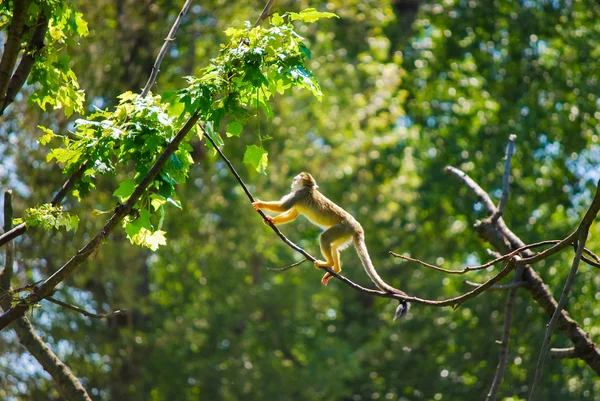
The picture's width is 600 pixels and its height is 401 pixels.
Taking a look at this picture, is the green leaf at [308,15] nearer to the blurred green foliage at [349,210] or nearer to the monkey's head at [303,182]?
the monkey's head at [303,182]

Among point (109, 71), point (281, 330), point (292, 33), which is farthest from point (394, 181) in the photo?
point (292, 33)

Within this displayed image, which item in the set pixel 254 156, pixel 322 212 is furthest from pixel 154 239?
pixel 322 212

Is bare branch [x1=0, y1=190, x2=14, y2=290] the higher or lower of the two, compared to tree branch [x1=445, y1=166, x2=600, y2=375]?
higher

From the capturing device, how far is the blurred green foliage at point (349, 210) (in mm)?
16391

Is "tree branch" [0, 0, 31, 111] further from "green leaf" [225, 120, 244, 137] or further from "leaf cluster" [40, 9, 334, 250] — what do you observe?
"green leaf" [225, 120, 244, 137]

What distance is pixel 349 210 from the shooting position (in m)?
Result: 19.3

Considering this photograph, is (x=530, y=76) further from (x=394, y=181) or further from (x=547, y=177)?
(x=394, y=181)

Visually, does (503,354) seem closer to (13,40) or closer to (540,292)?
(540,292)

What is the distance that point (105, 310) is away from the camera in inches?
655

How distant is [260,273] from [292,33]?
604 inches

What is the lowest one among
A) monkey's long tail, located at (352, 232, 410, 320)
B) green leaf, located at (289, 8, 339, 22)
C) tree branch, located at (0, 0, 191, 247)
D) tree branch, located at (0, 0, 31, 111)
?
monkey's long tail, located at (352, 232, 410, 320)

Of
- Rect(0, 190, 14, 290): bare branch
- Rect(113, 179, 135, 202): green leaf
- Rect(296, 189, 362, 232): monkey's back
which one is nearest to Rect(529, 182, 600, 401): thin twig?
Rect(113, 179, 135, 202): green leaf

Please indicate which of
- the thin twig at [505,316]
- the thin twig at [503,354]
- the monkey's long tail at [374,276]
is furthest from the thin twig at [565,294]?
the thin twig at [505,316]

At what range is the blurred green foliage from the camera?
16391mm
